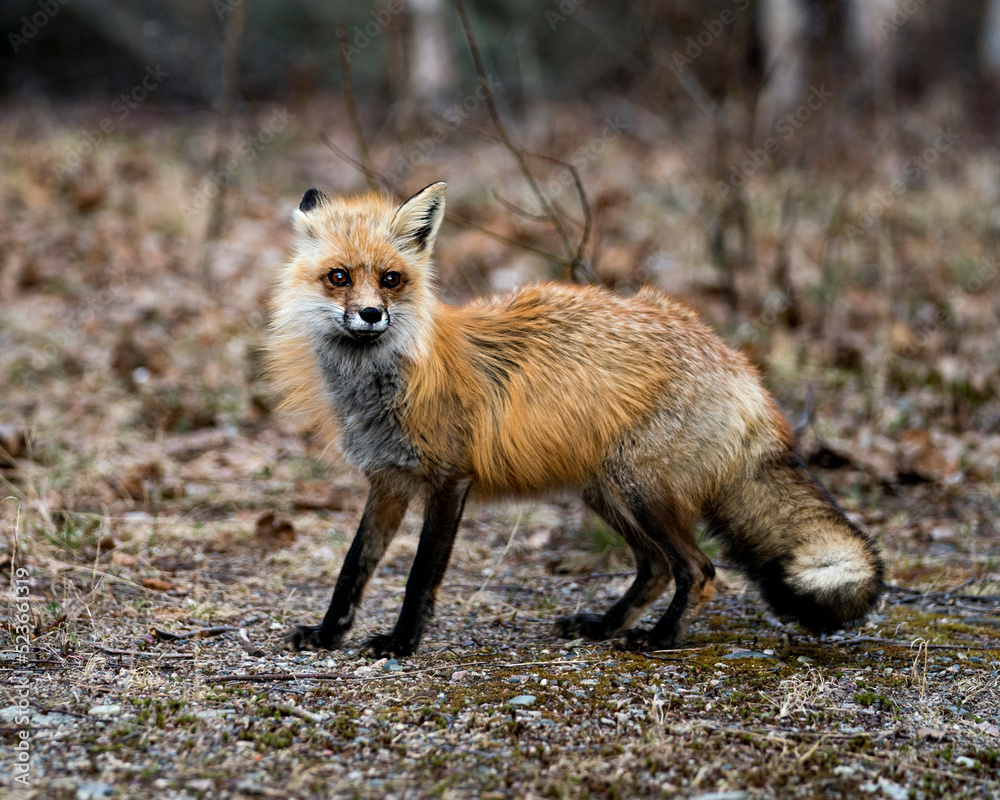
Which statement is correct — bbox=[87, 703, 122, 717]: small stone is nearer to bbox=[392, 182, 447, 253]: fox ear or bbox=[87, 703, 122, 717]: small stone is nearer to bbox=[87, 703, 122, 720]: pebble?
bbox=[87, 703, 122, 720]: pebble

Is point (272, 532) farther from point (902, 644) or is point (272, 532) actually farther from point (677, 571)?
point (902, 644)

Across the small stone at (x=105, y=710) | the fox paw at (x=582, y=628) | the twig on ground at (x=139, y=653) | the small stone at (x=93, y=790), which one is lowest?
the twig on ground at (x=139, y=653)

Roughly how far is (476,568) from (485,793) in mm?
2531

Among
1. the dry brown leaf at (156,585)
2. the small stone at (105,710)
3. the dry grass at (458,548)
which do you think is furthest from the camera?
the dry brown leaf at (156,585)

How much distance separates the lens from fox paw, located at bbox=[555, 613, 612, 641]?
425 centimetres

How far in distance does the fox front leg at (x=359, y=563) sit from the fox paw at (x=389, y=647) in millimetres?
177

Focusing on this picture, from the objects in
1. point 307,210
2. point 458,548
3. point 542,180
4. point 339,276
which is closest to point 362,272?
point 339,276

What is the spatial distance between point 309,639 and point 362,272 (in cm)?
153

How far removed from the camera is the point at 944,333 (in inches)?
314

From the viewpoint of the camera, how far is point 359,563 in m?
4.09

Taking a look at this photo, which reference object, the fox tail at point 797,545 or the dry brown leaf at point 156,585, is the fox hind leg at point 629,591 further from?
the dry brown leaf at point 156,585

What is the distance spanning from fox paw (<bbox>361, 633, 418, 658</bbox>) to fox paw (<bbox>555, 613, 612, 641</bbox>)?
0.72 metres

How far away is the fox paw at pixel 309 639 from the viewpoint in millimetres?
3895

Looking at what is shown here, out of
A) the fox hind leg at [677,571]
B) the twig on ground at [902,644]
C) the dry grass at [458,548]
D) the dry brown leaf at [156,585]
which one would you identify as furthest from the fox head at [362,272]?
the twig on ground at [902,644]
